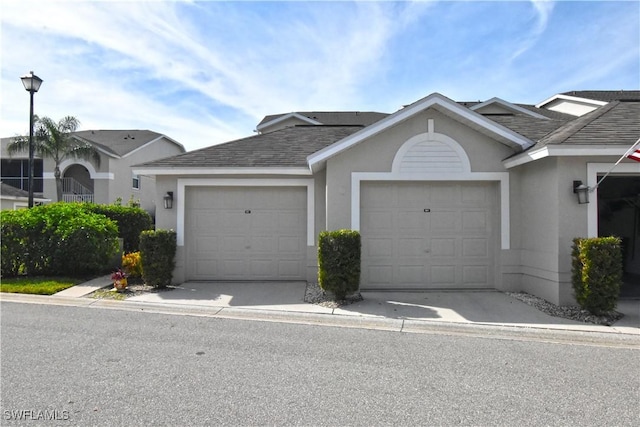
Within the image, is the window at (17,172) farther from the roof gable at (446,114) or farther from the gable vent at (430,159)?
the gable vent at (430,159)

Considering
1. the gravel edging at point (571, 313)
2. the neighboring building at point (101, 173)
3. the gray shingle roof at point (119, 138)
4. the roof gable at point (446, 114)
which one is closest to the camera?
the gravel edging at point (571, 313)

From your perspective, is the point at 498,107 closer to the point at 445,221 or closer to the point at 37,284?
the point at 445,221

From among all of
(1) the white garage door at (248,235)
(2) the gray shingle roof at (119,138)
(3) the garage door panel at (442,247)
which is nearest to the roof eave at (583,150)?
(3) the garage door panel at (442,247)

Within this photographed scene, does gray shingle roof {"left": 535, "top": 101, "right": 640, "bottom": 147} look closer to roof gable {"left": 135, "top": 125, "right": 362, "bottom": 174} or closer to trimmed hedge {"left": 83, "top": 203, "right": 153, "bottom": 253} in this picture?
roof gable {"left": 135, "top": 125, "right": 362, "bottom": 174}

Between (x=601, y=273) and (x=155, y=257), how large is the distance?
27.4 ft

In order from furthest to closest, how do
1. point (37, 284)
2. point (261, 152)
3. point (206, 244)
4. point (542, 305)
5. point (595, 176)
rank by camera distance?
point (261, 152) → point (206, 244) → point (37, 284) → point (542, 305) → point (595, 176)

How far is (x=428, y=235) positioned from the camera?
908 cm

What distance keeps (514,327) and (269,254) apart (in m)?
5.59

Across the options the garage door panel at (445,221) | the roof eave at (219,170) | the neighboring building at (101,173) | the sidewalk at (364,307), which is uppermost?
the neighboring building at (101,173)

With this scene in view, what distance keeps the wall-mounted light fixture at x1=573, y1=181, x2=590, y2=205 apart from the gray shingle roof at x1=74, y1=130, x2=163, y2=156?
2660cm

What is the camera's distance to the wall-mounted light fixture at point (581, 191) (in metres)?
7.35

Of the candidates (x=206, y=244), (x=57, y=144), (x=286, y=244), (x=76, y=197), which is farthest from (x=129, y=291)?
(x=76, y=197)

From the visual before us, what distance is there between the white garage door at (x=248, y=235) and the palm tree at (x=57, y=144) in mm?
19355

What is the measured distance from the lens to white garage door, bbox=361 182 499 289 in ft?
29.7
